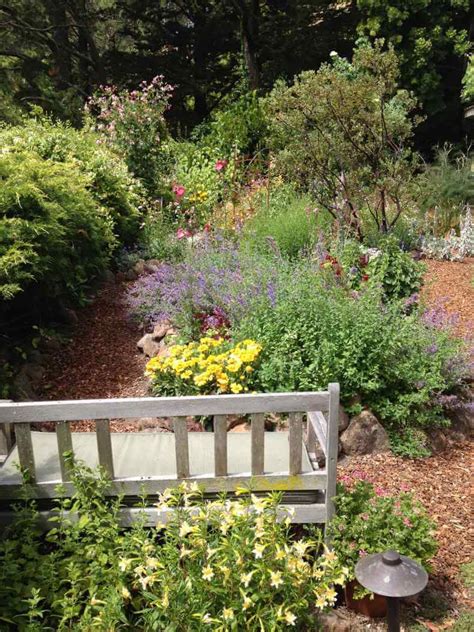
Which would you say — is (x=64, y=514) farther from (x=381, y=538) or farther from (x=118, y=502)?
(x=381, y=538)

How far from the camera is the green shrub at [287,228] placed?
6.17m

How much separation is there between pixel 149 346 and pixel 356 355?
2.11 meters

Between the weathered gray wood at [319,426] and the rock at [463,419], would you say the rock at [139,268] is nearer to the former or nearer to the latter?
the rock at [463,419]

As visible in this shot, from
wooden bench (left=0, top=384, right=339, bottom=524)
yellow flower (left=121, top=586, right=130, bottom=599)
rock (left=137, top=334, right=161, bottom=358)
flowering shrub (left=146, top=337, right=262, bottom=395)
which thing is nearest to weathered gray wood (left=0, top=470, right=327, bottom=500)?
wooden bench (left=0, top=384, right=339, bottom=524)

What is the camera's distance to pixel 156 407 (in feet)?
8.36

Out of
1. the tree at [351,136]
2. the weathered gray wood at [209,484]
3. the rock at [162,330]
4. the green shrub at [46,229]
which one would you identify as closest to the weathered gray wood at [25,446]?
the weathered gray wood at [209,484]

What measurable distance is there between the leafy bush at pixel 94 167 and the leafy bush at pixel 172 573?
446 cm

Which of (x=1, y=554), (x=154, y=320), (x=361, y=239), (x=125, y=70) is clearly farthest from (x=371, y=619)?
(x=125, y=70)

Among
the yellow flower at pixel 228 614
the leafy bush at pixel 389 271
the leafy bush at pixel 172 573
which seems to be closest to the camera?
the yellow flower at pixel 228 614

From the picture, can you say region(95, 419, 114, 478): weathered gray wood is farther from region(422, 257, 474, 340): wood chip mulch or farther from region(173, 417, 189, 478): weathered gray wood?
region(422, 257, 474, 340): wood chip mulch

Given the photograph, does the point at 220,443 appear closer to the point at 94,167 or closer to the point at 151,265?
the point at 151,265

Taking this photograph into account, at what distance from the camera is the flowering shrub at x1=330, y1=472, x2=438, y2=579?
2.59 meters

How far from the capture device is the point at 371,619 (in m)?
2.66

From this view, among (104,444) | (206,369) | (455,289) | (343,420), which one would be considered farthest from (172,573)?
(455,289)
